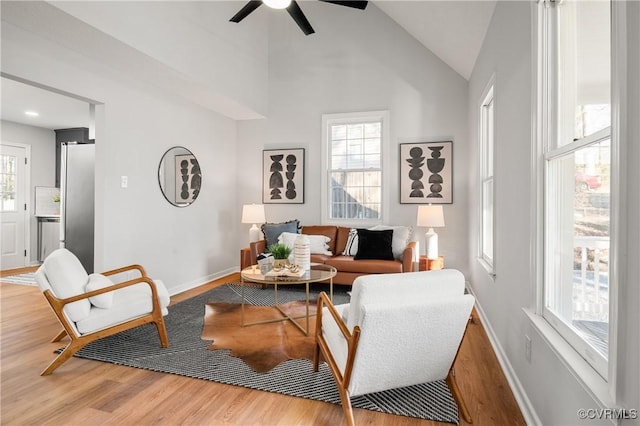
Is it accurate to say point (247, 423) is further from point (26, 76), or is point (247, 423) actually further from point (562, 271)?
point (26, 76)

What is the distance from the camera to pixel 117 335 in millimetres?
2953

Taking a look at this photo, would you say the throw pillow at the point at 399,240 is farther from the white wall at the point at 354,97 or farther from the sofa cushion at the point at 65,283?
the sofa cushion at the point at 65,283

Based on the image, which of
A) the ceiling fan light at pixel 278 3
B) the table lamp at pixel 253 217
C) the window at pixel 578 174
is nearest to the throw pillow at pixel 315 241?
the table lamp at pixel 253 217

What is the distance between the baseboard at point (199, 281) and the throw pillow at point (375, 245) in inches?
87.9

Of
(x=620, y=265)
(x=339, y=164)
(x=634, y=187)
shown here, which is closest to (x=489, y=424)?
(x=620, y=265)

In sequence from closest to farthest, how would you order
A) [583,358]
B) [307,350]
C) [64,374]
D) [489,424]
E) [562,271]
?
1. [583,358]
2. [562,271]
3. [489,424]
4. [64,374]
5. [307,350]

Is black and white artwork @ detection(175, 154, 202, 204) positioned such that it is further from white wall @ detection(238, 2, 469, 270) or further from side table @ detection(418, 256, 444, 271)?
side table @ detection(418, 256, 444, 271)

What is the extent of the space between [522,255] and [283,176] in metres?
4.08

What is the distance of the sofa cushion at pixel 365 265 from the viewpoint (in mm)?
4184

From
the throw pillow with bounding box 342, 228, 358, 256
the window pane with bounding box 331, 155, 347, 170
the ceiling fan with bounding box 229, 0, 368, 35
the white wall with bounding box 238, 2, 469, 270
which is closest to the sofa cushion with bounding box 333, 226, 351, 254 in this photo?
the throw pillow with bounding box 342, 228, 358, 256

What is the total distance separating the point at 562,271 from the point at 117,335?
3300 millimetres

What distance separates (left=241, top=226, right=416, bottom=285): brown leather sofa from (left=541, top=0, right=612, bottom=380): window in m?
2.48

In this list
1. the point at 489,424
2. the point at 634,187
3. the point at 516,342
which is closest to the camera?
the point at 634,187

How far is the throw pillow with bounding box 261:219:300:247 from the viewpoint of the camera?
193 inches
